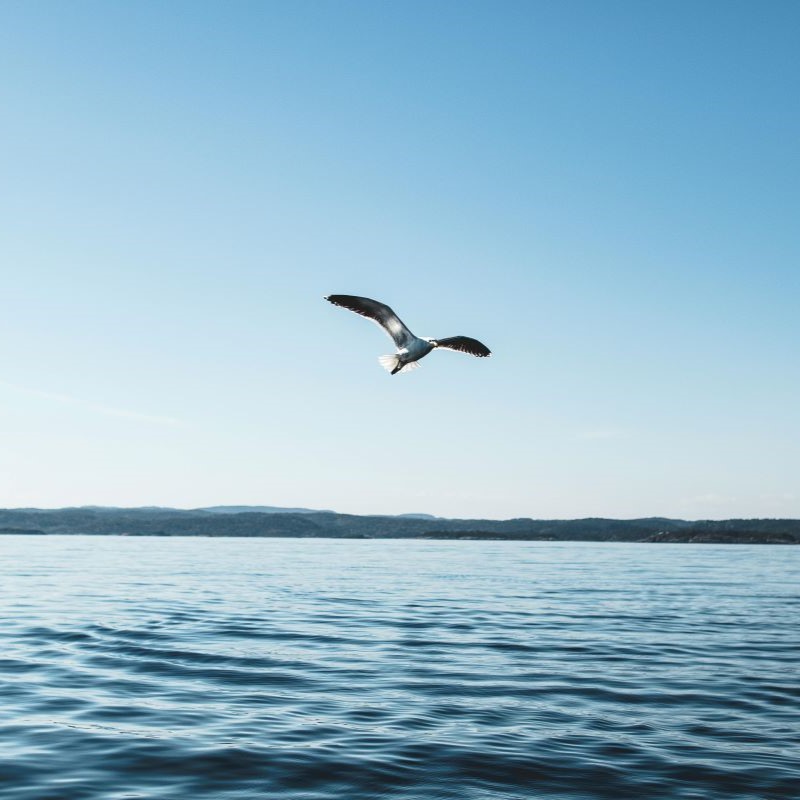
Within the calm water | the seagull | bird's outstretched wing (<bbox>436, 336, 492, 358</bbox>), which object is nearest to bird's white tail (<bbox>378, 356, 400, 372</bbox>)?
the seagull

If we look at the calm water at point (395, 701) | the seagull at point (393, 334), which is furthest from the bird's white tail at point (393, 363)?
the calm water at point (395, 701)

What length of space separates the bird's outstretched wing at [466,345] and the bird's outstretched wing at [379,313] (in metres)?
1.08

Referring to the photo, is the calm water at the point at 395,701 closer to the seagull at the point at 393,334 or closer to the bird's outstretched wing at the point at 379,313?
the seagull at the point at 393,334

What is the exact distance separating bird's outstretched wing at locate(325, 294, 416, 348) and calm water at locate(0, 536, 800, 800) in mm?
6790

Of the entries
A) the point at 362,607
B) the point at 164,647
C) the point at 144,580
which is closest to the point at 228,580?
the point at 144,580

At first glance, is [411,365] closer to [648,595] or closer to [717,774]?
[717,774]

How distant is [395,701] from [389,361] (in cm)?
713

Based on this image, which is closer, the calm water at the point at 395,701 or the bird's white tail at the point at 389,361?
the calm water at the point at 395,701

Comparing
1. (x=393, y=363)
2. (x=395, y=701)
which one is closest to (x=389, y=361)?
(x=393, y=363)

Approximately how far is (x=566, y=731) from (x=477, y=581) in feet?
129

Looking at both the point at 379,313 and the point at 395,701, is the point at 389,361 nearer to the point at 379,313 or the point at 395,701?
the point at 379,313

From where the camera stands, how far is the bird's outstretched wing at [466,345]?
16.3m

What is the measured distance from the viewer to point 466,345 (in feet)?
54.5

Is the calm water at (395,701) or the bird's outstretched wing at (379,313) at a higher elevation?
the bird's outstretched wing at (379,313)
